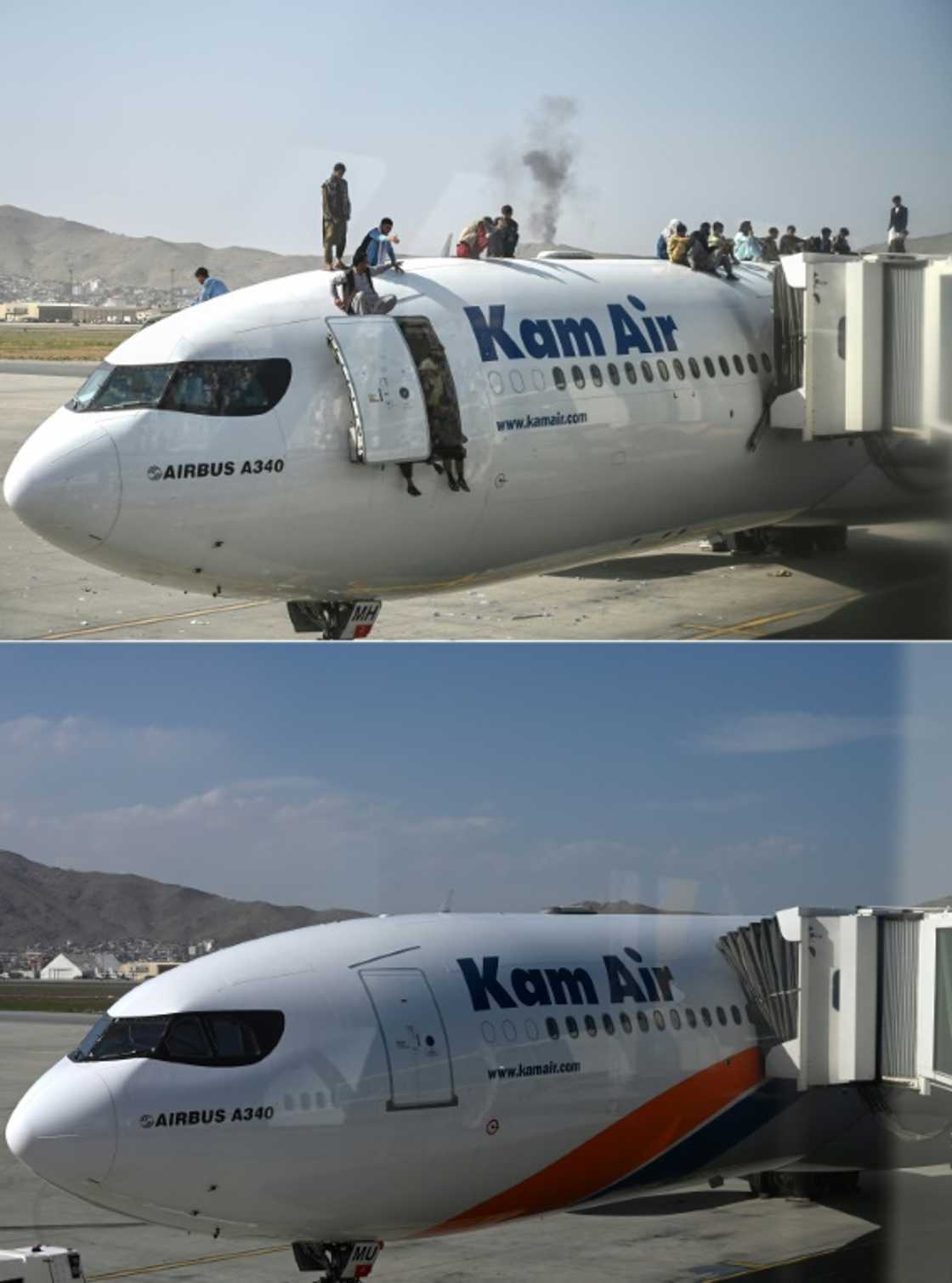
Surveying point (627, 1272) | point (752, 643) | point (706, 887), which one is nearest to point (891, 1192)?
point (627, 1272)

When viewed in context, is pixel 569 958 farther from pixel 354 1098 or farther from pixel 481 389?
pixel 481 389

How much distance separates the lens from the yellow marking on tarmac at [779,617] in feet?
35.2

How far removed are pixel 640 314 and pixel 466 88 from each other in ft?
9.18

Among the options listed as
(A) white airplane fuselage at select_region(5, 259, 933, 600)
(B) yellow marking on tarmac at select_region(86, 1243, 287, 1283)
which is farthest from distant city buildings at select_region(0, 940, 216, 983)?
(A) white airplane fuselage at select_region(5, 259, 933, 600)

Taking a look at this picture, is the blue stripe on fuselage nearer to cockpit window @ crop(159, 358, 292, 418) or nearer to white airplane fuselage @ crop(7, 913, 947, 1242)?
white airplane fuselage @ crop(7, 913, 947, 1242)

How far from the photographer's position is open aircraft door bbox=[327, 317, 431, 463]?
37.2ft

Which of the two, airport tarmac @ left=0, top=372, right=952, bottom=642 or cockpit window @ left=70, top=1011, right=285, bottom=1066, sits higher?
airport tarmac @ left=0, top=372, right=952, bottom=642

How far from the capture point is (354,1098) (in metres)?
10.8

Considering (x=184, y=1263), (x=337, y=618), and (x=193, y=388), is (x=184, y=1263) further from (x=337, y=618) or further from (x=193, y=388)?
(x=193, y=388)

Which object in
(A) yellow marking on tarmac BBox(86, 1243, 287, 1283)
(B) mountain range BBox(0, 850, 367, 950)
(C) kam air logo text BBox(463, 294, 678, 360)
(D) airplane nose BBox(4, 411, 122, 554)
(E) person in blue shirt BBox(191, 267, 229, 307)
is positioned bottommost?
(A) yellow marking on tarmac BBox(86, 1243, 287, 1283)

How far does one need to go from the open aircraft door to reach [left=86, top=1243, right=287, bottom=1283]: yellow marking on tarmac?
4.31 m

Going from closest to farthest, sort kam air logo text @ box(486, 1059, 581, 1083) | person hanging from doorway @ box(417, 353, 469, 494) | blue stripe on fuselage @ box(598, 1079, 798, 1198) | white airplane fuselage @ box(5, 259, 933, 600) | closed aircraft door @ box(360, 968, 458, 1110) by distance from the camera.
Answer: white airplane fuselage @ box(5, 259, 933, 600) < closed aircraft door @ box(360, 968, 458, 1110) < kam air logo text @ box(486, 1059, 581, 1083) < person hanging from doorway @ box(417, 353, 469, 494) < blue stripe on fuselage @ box(598, 1079, 798, 1198)

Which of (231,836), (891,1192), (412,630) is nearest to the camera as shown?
(231,836)

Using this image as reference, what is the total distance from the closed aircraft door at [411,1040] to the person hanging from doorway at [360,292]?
3.64 metres
